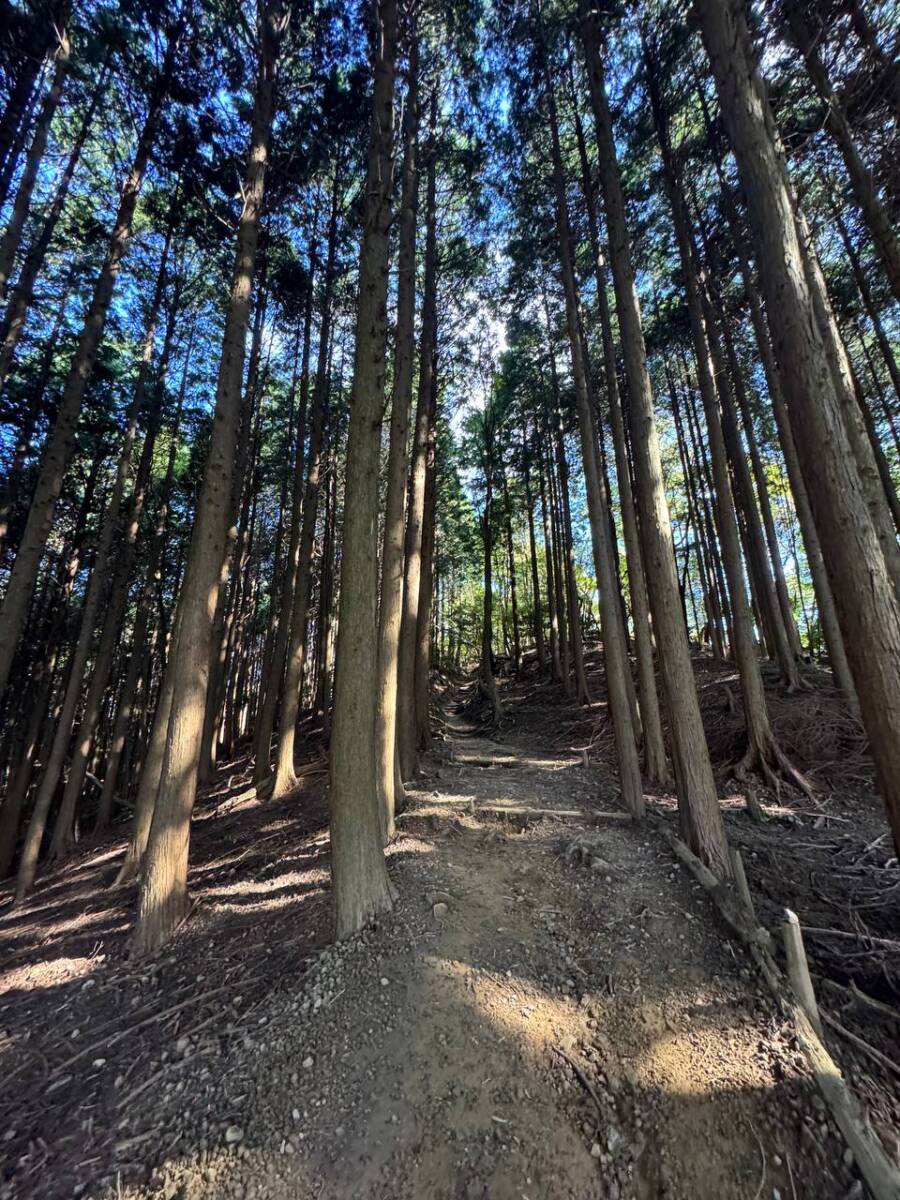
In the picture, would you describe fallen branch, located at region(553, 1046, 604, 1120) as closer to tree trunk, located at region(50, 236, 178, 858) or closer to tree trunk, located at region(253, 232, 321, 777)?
tree trunk, located at region(253, 232, 321, 777)

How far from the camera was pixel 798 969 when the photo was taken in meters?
2.87

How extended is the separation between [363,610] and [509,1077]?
11.1 ft

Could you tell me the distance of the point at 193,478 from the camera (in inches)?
611

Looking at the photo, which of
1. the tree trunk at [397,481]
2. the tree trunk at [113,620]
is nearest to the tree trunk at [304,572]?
the tree trunk at [397,481]

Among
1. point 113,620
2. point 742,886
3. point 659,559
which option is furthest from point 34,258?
point 742,886

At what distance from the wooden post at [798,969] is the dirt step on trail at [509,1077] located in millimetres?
229

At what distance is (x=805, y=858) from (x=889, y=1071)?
271 centimetres

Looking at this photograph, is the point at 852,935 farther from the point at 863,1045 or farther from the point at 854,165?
the point at 854,165

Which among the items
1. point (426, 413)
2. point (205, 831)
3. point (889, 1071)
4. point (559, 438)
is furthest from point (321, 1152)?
point (559, 438)

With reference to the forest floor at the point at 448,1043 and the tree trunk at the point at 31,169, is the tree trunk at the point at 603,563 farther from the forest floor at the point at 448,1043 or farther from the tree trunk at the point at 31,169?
the tree trunk at the point at 31,169

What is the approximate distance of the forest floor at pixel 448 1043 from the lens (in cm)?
233

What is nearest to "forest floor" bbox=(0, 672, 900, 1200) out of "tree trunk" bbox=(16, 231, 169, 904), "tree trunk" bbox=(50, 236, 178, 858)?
"tree trunk" bbox=(16, 231, 169, 904)

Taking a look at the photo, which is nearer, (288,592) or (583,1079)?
(583,1079)

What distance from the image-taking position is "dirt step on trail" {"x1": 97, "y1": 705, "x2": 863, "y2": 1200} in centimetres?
228
